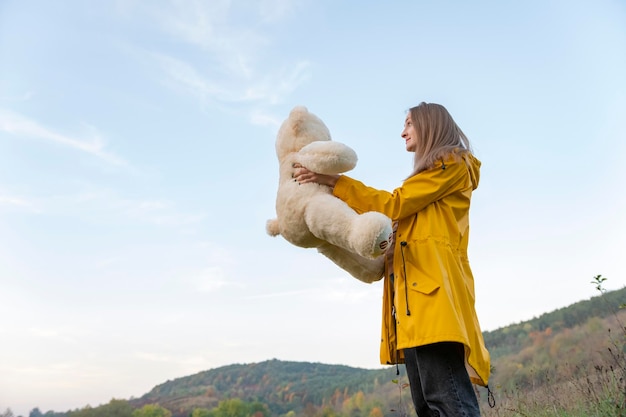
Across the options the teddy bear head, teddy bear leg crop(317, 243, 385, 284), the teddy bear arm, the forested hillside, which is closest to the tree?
the forested hillside

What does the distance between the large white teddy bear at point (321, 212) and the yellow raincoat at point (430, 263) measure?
0.37 ft

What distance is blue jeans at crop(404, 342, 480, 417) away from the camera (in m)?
2.01

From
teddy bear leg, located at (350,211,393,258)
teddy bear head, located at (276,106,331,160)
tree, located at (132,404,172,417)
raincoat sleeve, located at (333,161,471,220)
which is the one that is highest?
tree, located at (132,404,172,417)

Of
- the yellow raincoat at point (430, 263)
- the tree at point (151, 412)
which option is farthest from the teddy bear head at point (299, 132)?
the tree at point (151, 412)

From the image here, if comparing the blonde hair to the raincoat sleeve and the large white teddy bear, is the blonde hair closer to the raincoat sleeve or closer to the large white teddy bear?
the raincoat sleeve

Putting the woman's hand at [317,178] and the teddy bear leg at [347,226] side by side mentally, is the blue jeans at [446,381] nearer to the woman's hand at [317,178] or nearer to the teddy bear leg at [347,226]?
the teddy bear leg at [347,226]

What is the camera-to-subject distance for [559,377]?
5.74 meters

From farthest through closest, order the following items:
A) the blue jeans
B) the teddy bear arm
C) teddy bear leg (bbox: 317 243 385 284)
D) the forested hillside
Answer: the forested hillside, teddy bear leg (bbox: 317 243 385 284), the teddy bear arm, the blue jeans

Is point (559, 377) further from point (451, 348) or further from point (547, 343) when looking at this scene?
point (547, 343)

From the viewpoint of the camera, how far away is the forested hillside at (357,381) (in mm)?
8453

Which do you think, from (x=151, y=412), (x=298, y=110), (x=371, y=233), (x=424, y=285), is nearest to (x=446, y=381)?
(x=424, y=285)

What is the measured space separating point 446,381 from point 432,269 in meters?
0.45

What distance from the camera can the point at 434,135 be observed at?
98.6 inches

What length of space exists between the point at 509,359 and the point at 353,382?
12675 mm
